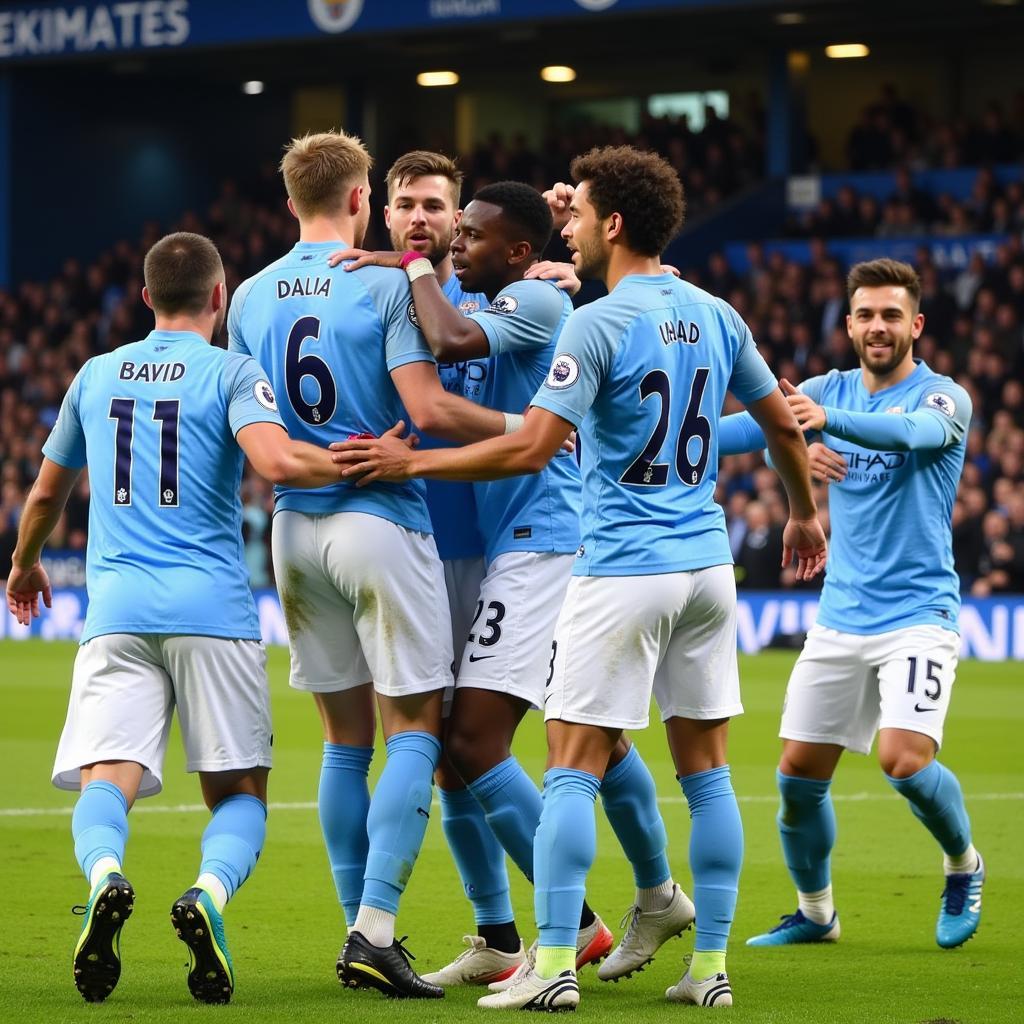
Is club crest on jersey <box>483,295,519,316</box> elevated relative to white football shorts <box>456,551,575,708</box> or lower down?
elevated

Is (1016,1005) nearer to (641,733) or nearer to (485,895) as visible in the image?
(485,895)

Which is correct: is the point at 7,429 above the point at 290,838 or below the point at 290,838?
above

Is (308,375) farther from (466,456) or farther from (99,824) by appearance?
(99,824)

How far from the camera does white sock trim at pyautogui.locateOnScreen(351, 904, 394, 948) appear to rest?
502 centimetres

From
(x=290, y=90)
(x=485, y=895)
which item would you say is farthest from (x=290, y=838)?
(x=290, y=90)

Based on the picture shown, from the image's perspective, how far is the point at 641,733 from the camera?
1258 cm

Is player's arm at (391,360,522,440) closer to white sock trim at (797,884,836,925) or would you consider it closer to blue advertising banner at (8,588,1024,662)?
white sock trim at (797,884,836,925)

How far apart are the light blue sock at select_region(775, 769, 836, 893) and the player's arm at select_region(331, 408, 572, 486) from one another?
194cm

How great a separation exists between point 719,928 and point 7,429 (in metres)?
→ 23.0

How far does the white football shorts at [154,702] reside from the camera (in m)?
5.07

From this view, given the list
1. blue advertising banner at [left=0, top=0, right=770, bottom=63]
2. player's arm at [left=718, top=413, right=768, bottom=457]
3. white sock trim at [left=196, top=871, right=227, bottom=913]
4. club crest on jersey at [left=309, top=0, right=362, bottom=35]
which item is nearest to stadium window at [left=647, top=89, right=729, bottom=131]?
blue advertising banner at [left=0, top=0, right=770, bottom=63]

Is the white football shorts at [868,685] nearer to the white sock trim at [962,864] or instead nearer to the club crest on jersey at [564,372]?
the white sock trim at [962,864]

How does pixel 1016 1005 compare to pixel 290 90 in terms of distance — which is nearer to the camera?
pixel 1016 1005

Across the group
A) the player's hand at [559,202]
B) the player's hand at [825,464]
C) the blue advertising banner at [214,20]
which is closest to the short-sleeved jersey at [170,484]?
the player's hand at [559,202]
